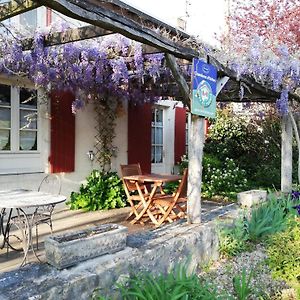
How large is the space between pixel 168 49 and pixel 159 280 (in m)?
2.16

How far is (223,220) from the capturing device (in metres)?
4.39

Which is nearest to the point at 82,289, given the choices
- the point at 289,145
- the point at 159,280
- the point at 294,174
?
the point at 159,280

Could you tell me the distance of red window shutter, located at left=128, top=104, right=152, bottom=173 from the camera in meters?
7.67

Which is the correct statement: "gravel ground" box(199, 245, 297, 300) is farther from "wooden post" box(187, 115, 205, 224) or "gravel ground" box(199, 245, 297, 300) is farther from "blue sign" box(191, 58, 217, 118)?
"blue sign" box(191, 58, 217, 118)

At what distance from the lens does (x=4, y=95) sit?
547 cm

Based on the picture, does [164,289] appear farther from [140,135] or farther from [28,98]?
[140,135]

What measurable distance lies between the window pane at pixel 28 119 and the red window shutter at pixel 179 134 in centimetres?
447

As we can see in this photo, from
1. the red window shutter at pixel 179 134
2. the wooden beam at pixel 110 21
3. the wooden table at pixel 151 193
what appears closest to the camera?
the wooden beam at pixel 110 21

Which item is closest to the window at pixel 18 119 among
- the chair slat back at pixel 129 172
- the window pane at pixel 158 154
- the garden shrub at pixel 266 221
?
the chair slat back at pixel 129 172

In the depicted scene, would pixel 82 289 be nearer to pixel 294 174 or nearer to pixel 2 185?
pixel 2 185

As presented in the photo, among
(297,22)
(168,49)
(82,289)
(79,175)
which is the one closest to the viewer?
(82,289)

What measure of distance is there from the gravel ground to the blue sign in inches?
67.3

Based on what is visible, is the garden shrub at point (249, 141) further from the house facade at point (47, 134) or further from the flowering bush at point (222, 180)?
the house facade at point (47, 134)

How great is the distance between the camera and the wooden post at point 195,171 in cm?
415
